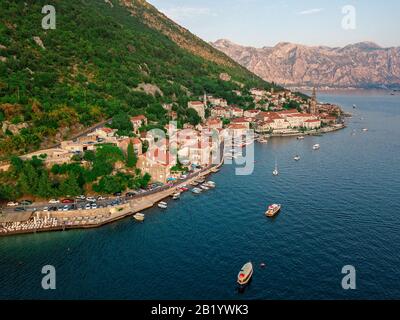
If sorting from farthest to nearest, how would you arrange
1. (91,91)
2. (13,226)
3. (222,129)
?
(222,129) → (91,91) → (13,226)

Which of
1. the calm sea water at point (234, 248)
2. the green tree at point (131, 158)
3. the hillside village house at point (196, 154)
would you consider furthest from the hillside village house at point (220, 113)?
the green tree at point (131, 158)

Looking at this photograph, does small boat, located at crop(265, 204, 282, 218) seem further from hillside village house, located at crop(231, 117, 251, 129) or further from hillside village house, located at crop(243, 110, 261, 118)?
hillside village house, located at crop(243, 110, 261, 118)

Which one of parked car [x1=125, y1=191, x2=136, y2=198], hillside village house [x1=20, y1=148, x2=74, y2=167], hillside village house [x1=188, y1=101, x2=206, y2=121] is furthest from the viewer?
hillside village house [x1=188, y1=101, x2=206, y2=121]

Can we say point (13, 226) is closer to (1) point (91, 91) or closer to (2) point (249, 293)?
(2) point (249, 293)

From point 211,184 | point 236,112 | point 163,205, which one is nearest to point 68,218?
point 163,205

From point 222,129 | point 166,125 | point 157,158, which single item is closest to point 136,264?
point 157,158

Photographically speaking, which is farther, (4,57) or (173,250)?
(4,57)

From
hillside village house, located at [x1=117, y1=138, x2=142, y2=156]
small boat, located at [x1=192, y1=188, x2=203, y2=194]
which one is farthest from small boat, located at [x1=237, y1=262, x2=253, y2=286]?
hillside village house, located at [x1=117, y1=138, x2=142, y2=156]

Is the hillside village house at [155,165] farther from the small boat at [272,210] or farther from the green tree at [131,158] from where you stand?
the small boat at [272,210]
